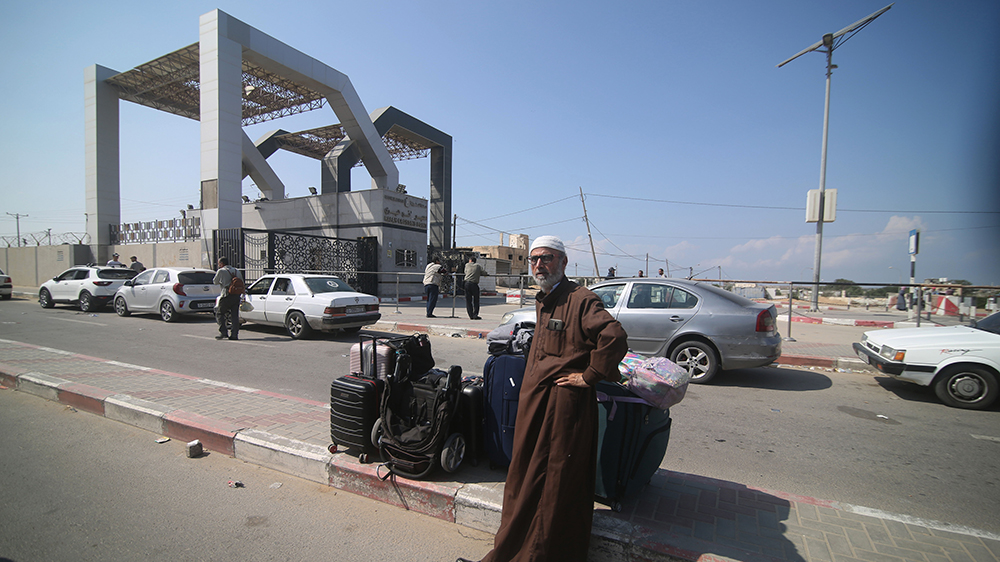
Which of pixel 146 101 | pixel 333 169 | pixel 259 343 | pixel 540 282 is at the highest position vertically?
pixel 146 101

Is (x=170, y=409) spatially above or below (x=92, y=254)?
below

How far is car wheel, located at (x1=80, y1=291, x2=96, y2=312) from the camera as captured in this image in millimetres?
15078

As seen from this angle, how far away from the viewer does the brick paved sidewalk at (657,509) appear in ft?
8.15

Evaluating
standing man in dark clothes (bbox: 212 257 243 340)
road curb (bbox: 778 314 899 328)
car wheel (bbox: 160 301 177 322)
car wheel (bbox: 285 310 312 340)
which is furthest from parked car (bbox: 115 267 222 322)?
road curb (bbox: 778 314 899 328)

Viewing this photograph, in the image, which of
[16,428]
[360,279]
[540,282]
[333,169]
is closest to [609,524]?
[540,282]

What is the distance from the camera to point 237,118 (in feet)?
61.0

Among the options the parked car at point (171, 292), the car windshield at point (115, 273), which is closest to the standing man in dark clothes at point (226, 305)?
the parked car at point (171, 292)

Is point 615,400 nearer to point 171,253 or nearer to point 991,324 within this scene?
point 991,324

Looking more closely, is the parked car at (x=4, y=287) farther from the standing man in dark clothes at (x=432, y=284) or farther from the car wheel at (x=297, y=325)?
the standing man in dark clothes at (x=432, y=284)

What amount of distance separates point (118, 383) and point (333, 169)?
18241mm

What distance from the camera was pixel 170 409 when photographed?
4.68 metres

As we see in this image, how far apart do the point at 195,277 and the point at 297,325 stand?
17.1 ft

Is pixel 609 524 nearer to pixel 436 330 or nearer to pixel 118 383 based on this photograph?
pixel 118 383

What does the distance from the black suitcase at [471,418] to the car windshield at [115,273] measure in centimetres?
1841
